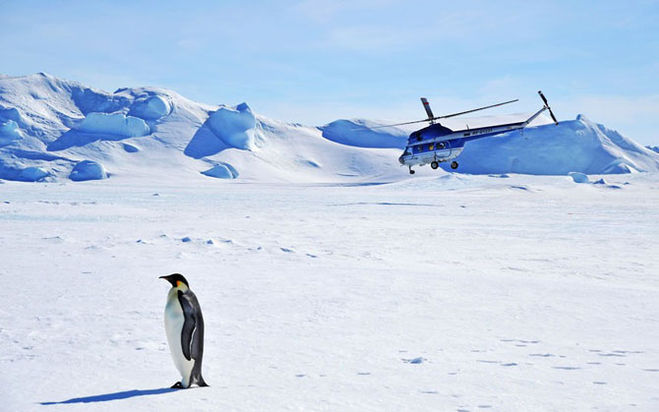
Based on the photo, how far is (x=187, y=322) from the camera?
430 cm

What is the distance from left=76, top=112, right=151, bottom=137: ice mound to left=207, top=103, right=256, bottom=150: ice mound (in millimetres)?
9683

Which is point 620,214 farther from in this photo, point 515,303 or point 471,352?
point 471,352

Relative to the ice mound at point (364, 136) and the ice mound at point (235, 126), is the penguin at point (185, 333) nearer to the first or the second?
the ice mound at point (235, 126)

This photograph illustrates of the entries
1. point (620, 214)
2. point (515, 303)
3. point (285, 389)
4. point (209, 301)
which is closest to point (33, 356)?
point (285, 389)

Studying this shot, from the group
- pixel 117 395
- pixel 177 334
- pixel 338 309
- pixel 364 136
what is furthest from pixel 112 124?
pixel 117 395

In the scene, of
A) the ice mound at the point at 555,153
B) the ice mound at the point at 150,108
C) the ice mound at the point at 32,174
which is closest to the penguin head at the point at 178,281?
the ice mound at the point at 32,174

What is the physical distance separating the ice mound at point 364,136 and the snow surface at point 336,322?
272ft

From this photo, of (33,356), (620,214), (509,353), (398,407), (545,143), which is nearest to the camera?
(398,407)

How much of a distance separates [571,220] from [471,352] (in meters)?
19.8

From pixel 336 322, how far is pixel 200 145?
253 ft

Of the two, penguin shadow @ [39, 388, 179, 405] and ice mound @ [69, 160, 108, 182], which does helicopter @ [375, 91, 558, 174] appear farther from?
ice mound @ [69, 160, 108, 182]

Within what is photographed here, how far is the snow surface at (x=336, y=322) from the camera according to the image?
13.8 feet

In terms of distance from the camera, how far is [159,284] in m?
8.55

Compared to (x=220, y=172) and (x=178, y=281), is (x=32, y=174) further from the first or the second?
(x=178, y=281)
